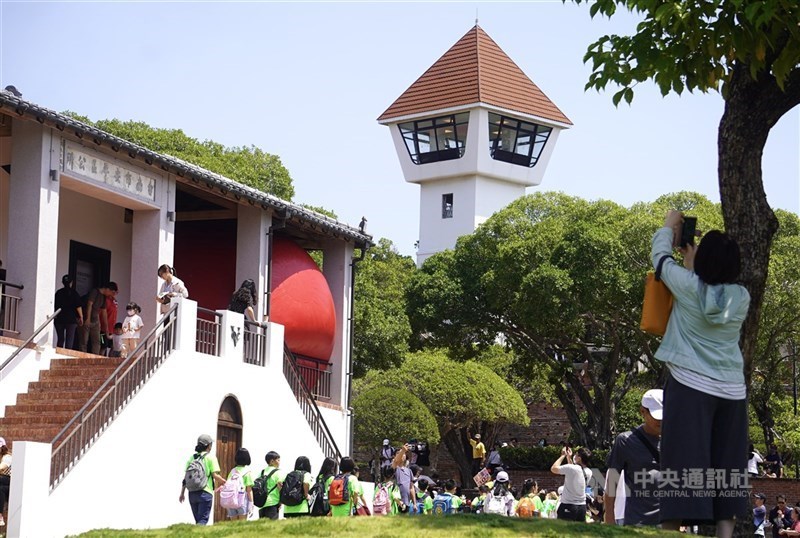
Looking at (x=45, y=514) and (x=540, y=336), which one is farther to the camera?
(x=540, y=336)

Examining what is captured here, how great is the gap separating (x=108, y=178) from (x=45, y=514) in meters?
7.16

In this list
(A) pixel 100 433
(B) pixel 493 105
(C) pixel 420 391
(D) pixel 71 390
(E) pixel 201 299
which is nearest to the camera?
(A) pixel 100 433

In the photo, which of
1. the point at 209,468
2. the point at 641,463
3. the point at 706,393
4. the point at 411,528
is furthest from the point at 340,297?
the point at 706,393

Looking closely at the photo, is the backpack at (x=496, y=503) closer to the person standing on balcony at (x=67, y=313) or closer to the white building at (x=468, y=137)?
the person standing on balcony at (x=67, y=313)

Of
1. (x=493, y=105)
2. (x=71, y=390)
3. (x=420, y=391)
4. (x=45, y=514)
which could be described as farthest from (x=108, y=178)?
(x=493, y=105)

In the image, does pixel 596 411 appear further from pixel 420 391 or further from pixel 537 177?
pixel 537 177

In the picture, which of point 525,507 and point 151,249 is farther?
point 151,249

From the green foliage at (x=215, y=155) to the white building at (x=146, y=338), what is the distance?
20.0m

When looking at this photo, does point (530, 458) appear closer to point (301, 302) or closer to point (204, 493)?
point (301, 302)

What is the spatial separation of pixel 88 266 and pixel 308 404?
497 centimetres

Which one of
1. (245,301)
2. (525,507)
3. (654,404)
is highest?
(245,301)

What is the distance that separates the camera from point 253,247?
25266mm

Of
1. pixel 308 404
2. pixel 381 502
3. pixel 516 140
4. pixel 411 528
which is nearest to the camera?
pixel 411 528

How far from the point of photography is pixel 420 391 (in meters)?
46.0
